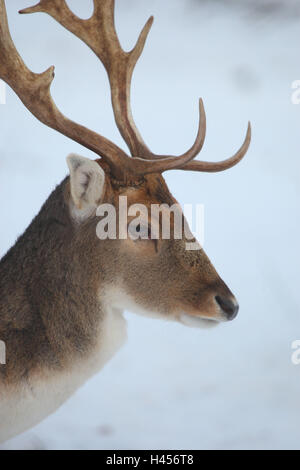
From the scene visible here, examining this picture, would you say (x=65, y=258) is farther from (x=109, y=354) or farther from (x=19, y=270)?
(x=109, y=354)

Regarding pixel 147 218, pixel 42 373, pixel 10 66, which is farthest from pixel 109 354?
pixel 10 66

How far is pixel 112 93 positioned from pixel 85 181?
417mm

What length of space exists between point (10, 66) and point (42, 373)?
0.86 meters

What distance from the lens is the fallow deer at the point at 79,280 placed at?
160cm

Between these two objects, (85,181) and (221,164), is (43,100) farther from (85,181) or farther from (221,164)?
(221,164)

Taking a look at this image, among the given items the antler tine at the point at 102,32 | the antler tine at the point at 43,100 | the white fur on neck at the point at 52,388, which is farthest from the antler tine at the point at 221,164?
the white fur on neck at the point at 52,388

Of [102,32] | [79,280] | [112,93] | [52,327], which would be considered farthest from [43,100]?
[52,327]

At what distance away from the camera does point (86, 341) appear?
1642 millimetres

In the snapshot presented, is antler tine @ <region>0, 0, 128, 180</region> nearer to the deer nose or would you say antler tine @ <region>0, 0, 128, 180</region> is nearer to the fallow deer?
the fallow deer

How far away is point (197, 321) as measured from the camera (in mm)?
1605

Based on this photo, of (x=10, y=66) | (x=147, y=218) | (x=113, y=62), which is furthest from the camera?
(x=113, y=62)

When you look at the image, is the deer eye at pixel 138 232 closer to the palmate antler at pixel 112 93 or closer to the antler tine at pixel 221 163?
the palmate antler at pixel 112 93

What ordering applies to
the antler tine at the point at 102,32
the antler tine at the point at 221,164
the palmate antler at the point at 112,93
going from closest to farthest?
1. the palmate antler at the point at 112,93
2. the antler tine at the point at 221,164
3. the antler tine at the point at 102,32

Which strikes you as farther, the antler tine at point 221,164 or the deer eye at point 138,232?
the antler tine at point 221,164
